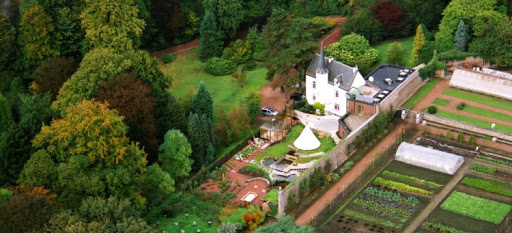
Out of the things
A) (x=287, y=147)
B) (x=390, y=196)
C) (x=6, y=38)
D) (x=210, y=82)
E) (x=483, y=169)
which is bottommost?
(x=390, y=196)

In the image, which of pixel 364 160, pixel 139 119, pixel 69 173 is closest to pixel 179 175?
pixel 139 119

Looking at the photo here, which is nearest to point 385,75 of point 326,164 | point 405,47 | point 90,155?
point 405,47

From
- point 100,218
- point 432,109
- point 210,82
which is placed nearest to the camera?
point 100,218

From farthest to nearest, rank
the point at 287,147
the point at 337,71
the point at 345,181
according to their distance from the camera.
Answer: the point at 337,71 < the point at 287,147 < the point at 345,181

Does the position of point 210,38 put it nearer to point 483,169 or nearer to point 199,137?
point 199,137

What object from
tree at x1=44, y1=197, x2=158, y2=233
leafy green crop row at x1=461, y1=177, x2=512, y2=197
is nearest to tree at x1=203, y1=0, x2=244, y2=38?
leafy green crop row at x1=461, y1=177, x2=512, y2=197

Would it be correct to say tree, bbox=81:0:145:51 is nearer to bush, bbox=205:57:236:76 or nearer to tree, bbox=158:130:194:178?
bush, bbox=205:57:236:76

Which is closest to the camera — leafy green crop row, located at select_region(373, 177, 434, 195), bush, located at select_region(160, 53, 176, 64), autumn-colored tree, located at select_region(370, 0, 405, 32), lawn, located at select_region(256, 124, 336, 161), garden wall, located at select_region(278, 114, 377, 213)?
garden wall, located at select_region(278, 114, 377, 213)
